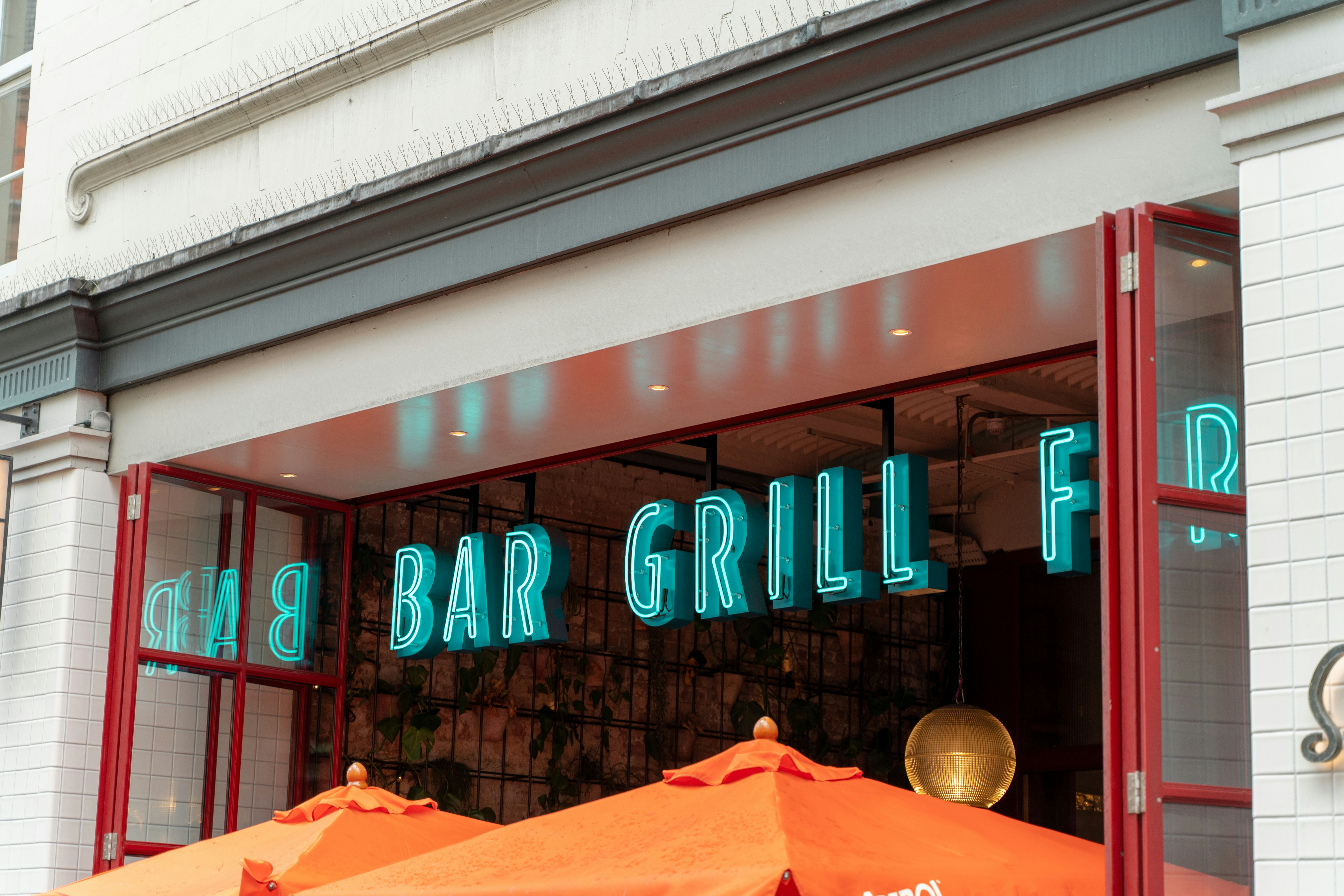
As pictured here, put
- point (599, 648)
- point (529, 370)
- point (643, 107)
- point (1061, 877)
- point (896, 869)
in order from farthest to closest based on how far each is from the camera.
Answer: point (599, 648) → point (529, 370) → point (643, 107) → point (1061, 877) → point (896, 869)

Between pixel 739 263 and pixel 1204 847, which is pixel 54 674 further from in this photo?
pixel 1204 847

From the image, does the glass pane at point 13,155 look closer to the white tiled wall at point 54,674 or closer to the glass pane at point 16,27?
the glass pane at point 16,27

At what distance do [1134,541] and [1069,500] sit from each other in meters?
1.12

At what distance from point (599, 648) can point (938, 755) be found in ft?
8.27

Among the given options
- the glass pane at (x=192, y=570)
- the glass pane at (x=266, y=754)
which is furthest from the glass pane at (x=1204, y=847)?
the glass pane at (x=192, y=570)

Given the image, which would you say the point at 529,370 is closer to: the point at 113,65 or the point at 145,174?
the point at 145,174

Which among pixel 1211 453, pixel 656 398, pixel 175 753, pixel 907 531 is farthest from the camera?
pixel 175 753

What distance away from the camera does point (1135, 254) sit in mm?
4781

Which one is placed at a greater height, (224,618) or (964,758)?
(224,618)

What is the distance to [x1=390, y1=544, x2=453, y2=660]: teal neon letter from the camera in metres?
8.38

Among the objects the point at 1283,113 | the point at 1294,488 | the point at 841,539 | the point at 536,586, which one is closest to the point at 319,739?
the point at 536,586

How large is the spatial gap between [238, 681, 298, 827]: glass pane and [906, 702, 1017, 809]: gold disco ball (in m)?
3.36

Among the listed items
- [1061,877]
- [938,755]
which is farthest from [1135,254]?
[938,755]

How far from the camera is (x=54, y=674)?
26.9 ft
